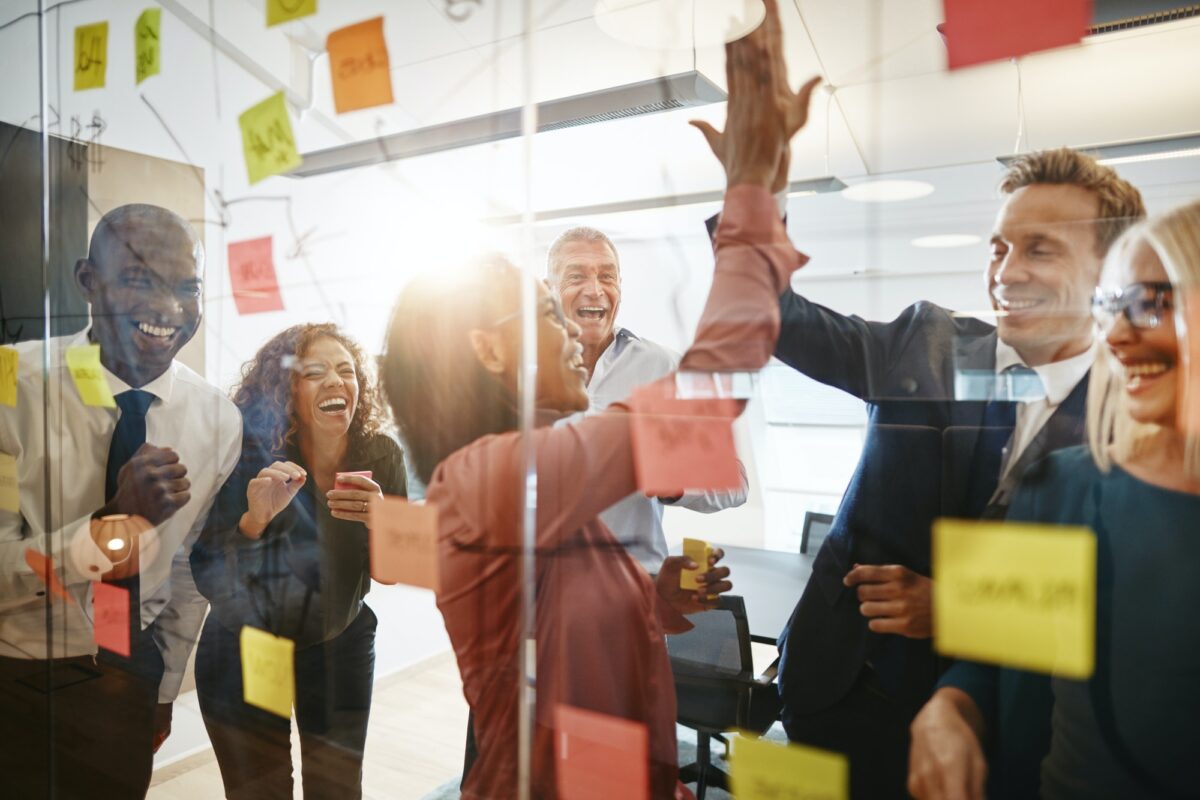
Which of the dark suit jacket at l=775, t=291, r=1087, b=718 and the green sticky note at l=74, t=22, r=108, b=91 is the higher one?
the green sticky note at l=74, t=22, r=108, b=91

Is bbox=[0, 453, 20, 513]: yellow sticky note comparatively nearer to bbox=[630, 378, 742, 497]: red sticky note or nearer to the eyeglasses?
bbox=[630, 378, 742, 497]: red sticky note

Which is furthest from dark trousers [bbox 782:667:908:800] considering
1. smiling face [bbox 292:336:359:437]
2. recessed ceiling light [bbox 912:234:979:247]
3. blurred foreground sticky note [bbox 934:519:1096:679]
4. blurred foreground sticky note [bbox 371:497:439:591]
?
smiling face [bbox 292:336:359:437]

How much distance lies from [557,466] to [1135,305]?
0.64 m

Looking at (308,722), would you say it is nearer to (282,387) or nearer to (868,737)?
(282,387)

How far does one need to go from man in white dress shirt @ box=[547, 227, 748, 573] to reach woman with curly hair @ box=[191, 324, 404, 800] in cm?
41

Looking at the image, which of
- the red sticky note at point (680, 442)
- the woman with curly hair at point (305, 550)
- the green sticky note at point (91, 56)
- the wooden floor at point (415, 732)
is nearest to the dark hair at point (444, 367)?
the woman with curly hair at point (305, 550)

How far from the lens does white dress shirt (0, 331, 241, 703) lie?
1503mm

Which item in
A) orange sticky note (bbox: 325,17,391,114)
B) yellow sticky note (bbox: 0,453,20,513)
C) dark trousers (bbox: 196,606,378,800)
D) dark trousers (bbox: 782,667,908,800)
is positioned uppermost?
orange sticky note (bbox: 325,17,391,114)

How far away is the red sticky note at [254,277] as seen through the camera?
4.46 feet

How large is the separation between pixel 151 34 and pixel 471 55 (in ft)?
2.90

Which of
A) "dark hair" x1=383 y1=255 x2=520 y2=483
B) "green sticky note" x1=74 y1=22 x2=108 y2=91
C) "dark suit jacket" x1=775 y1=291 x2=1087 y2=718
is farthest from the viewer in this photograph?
"green sticky note" x1=74 y1=22 x2=108 y2=91

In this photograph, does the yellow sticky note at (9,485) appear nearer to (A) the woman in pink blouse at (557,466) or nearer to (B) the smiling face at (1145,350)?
(A) the woman in pink blouse at (557,466)

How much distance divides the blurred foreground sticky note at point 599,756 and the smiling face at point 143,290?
1.11m

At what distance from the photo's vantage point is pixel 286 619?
136cm
